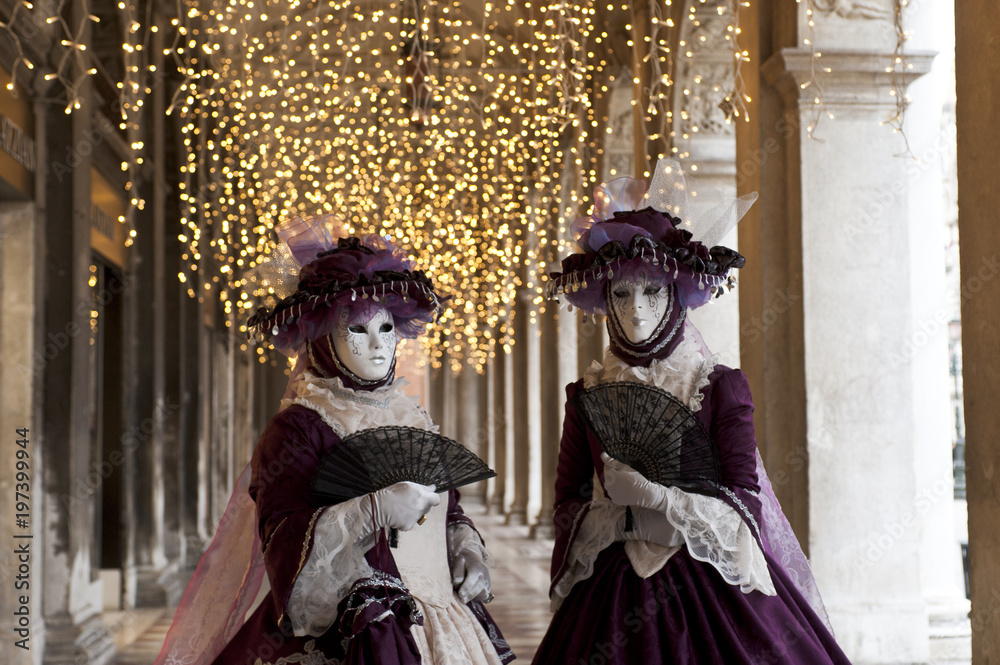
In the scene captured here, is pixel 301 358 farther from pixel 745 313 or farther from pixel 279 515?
pixel 745 313

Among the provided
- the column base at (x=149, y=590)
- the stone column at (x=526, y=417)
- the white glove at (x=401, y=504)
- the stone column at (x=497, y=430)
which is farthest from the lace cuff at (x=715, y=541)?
the stone column at (x=497, y=430)

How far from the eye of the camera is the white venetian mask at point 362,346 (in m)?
2.60

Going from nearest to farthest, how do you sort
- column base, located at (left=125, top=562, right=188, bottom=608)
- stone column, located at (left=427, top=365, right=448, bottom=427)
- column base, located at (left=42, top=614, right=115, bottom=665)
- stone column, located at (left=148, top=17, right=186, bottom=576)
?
column base, located at (left=42, top=614, right=115, bottom=665) → column base, located at (left=125, top=562, right=188, bottom=608) → stone column, located at (left=148, top=17, right=186, bottom=576) → stone column, located at (left=427, top=365, right=448, bottom=427)

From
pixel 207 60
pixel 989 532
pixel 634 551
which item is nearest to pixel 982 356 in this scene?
pixel 989 532

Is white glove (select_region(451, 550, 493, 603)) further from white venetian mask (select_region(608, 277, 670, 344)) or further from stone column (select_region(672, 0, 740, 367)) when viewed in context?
stone column (select_region(672, 0, 740, 367))

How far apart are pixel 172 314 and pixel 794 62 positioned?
5.96 metres

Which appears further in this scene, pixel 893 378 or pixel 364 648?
pixel 893 378

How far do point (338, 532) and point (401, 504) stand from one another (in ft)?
0.49

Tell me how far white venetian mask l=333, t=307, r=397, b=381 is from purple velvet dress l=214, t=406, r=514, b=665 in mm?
160

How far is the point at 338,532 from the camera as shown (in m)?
2.35

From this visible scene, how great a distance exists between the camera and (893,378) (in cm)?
438

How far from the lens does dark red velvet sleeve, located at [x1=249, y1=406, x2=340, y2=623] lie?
2361mm

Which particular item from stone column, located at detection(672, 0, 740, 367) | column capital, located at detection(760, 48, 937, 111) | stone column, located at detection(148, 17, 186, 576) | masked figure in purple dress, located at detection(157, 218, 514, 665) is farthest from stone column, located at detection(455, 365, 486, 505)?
masked figure in purple dress, located at detection(157, 218, 514, 665)

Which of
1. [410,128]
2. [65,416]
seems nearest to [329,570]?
[65,416]
